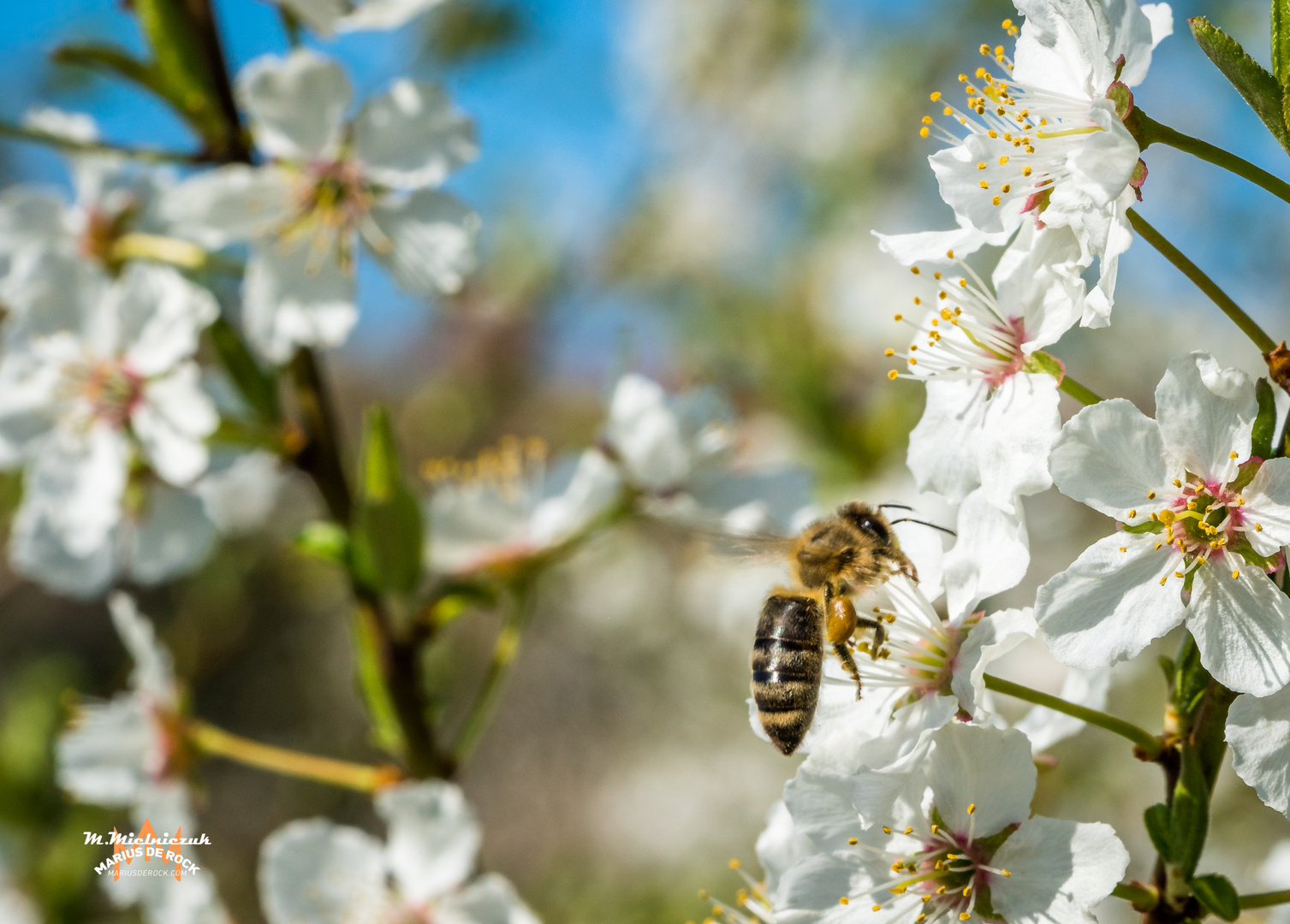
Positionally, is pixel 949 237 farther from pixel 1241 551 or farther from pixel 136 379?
pixel 136 379

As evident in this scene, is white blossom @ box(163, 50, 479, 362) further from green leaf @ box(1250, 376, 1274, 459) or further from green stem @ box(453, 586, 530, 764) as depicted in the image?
green leaf @ box(1250, 376, 1274, 459)

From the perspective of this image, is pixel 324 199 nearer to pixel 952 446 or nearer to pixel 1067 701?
pixel 952 446

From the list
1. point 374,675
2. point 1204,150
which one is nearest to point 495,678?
point 374,675

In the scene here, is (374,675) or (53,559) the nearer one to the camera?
(374,675)

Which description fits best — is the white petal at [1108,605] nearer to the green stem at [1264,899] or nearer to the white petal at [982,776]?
the white petal at [982,776]

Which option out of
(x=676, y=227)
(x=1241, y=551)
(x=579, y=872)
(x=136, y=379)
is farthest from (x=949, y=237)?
(x=676, y=227)
